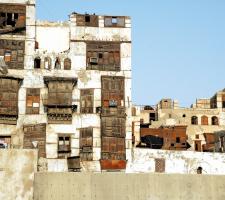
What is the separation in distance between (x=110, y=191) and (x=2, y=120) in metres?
20.0

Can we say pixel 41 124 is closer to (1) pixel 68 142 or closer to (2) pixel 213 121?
(1) pixel 68 142

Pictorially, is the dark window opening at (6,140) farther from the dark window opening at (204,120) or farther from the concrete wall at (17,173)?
the dark window opening at (204,120)

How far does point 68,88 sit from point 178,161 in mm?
13571

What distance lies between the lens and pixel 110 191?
31609mm

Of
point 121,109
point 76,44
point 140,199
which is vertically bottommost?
point 140,199

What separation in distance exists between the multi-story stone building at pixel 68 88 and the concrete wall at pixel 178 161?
1.31 meters

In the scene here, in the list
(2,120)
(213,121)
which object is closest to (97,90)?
(2,120)

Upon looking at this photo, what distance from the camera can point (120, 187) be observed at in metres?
31.6

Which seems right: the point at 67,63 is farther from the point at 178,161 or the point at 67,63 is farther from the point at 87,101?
the point at 178,161

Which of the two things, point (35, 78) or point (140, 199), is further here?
point (35, 78)

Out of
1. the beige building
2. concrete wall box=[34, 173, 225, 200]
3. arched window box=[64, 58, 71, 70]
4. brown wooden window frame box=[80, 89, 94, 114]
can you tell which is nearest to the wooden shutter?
brown wooden window frame box=[80, 89, 94, 114]

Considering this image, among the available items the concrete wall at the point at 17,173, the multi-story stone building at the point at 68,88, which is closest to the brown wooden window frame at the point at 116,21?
the multi-story stone building at the point at 68,88

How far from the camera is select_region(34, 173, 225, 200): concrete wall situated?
3128 centimetres

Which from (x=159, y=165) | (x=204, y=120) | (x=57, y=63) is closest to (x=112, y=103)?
(x=57, y=63)
